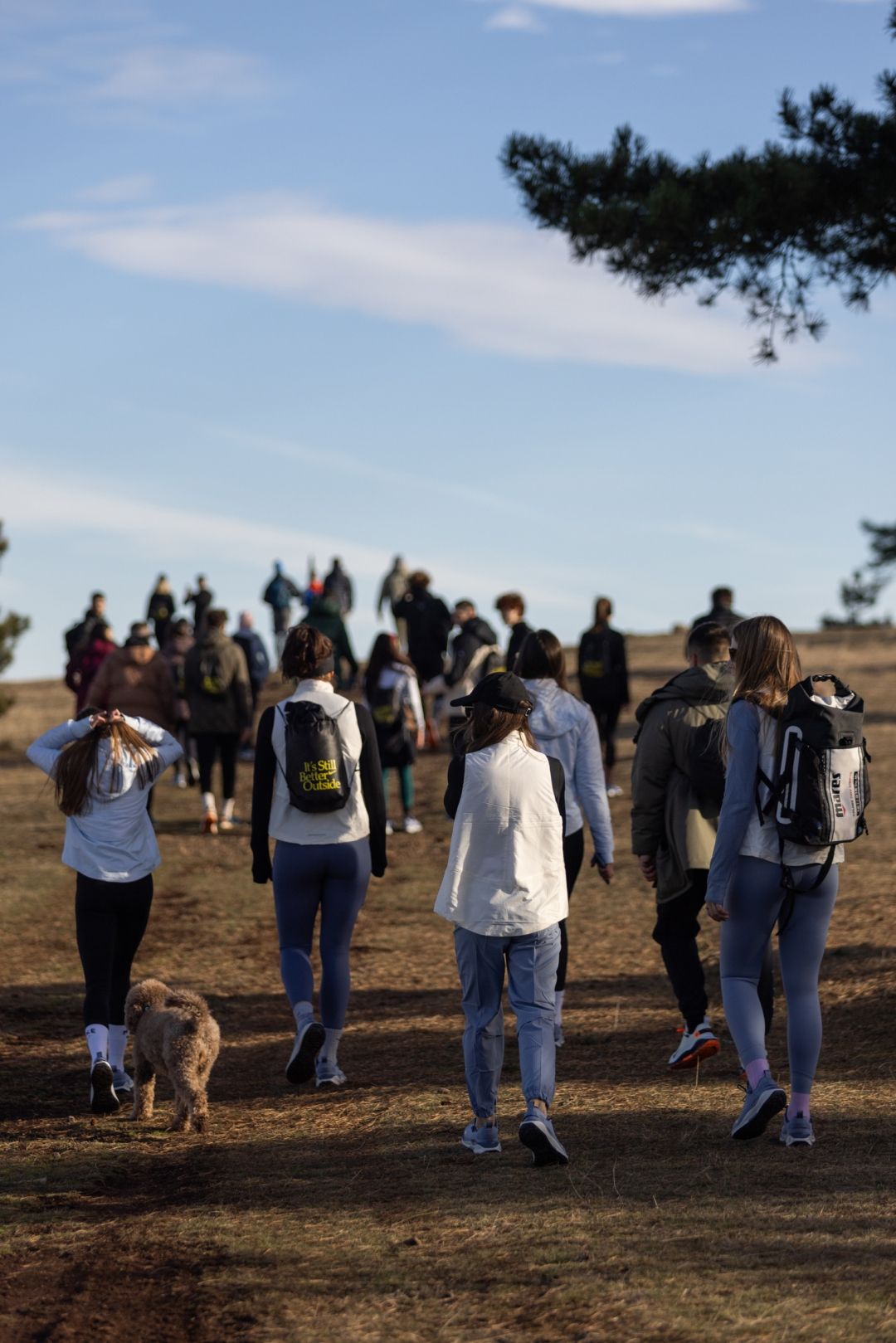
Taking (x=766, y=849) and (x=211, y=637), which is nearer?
(x=766, y=849)

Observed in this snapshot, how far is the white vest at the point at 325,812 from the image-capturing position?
7914 mm

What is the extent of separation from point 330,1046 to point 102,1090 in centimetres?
116

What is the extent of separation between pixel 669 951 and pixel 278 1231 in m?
3.06

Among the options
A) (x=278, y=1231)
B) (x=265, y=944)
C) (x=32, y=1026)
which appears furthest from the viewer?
(x=265, y=944)

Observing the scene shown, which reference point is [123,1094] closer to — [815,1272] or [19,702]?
[815,1272]

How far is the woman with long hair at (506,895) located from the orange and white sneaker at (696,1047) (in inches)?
74.5

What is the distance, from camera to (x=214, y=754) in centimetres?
1677

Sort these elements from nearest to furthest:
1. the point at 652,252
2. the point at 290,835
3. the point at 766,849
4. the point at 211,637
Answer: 1. the point at 766,849
2. the point at 290,835
3. the point at 652,252
4. the point at 211,637

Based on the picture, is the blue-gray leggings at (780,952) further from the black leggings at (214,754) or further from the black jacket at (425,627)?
the black jacket at (425,627)

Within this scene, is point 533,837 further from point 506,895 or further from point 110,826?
point 110,826

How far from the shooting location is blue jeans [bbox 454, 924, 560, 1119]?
6508 millimetres

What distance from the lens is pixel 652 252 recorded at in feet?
39.1

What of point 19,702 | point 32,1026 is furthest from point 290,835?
point 19,702

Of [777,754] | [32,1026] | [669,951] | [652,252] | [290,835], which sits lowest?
[32,1026]
